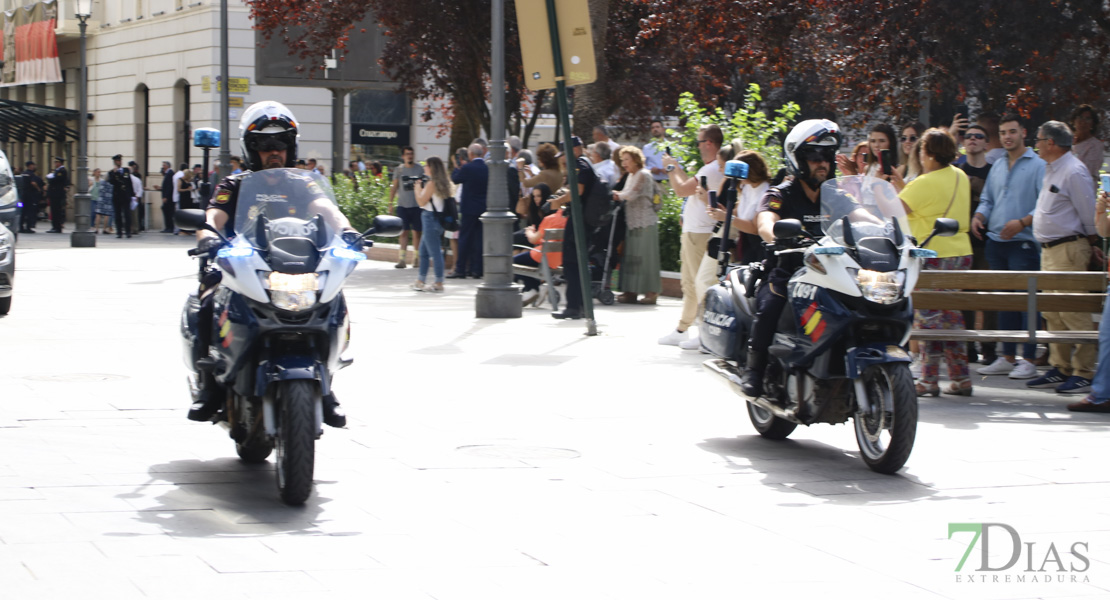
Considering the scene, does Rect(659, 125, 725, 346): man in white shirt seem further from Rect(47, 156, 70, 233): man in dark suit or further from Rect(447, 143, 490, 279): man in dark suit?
Rect(47, 156, 70, 233): man in dark suit

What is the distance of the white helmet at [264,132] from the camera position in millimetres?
7016

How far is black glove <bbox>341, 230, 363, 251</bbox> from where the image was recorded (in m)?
6.63

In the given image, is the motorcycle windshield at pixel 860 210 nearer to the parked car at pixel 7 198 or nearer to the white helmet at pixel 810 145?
the white helmet at pixel 810 145

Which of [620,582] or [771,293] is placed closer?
[620,582]

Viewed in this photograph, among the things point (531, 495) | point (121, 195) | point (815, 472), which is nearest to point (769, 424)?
point (815, 472)

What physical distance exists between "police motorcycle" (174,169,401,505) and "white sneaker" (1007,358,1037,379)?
20.1 feet

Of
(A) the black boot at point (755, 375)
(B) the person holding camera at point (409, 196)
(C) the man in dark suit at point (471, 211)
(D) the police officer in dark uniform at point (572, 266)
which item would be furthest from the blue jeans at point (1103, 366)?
(B) the person holding camera at point (409, 196)

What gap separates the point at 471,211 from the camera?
805 inches

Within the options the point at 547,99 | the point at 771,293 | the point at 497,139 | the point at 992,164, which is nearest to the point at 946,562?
the point at 771,293

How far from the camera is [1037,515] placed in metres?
6.38

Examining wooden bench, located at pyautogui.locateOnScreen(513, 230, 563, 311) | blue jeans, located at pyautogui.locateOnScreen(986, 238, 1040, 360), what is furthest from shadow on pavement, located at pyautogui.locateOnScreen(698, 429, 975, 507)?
wooden bench, located at pyautogui.locateOnScreen(513, 230, 563, 311)

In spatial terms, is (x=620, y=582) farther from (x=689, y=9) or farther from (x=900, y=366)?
(x=689, y=9)

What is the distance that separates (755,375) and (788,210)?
36.6 inches

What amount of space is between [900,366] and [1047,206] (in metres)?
4.24
